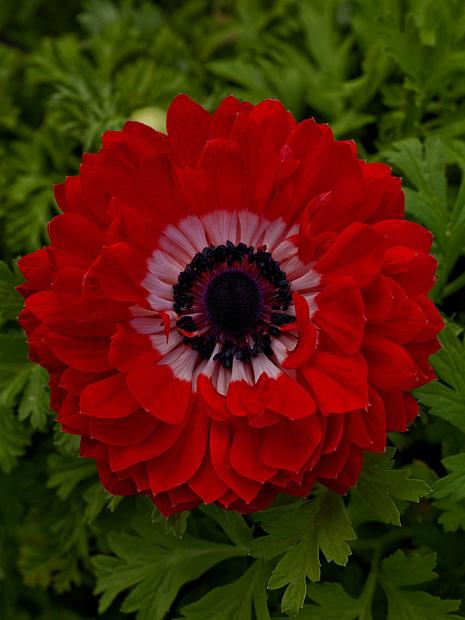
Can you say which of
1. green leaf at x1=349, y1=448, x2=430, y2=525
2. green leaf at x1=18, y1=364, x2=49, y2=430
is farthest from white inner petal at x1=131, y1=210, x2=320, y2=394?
green leaf at x1=18, y1=364, x2=49, y2=430

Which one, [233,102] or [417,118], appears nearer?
[233,102]

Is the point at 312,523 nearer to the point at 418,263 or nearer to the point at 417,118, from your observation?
the point at 418,263

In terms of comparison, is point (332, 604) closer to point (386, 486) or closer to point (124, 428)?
point (386, 486)

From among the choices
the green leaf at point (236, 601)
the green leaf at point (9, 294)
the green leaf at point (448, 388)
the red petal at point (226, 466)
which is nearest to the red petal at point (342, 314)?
the red petal at point (226, 466)

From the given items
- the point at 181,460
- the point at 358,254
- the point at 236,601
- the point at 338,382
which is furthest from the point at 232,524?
the point at 358,254

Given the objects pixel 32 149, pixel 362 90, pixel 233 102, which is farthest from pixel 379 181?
pixel 32 149

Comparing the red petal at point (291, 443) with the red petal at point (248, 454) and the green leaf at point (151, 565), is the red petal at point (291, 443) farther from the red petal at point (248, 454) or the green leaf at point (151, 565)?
the green leaf at point (151, 565)
